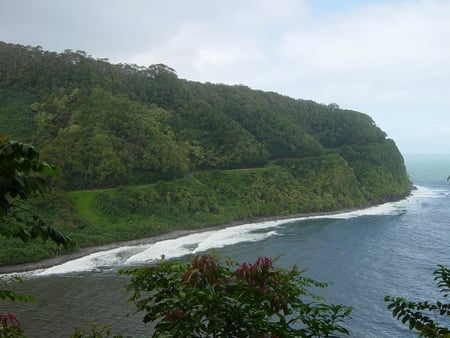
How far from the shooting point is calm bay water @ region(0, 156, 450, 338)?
2419 centimetres

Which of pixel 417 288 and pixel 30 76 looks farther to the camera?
pixel 30 76

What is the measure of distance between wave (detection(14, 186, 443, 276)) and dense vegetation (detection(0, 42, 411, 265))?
275cm

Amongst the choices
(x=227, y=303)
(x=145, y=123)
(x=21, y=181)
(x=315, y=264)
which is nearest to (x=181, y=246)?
(x=315, y=264)

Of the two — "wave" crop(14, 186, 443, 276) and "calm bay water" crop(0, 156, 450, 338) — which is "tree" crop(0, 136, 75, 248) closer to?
"calm bay water" crop(0, 156, 450, 338)

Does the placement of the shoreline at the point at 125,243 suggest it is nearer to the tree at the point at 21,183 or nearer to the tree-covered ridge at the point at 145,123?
the tree-covered ridge at the point at 145,123

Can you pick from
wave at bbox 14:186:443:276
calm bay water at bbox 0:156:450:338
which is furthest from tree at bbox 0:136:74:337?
wave at bbox 14:186:443:276

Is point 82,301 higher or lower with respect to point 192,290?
lower

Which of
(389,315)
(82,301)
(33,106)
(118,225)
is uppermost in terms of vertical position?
(33,106)

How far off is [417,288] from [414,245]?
1444 centimetres

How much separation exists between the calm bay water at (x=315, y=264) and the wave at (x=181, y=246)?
0.32ft

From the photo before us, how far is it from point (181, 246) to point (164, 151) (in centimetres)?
1728

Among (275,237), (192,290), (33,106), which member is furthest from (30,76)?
(192,290)

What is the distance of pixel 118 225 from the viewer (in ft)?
152

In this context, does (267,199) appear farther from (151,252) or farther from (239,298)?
(239,298)
